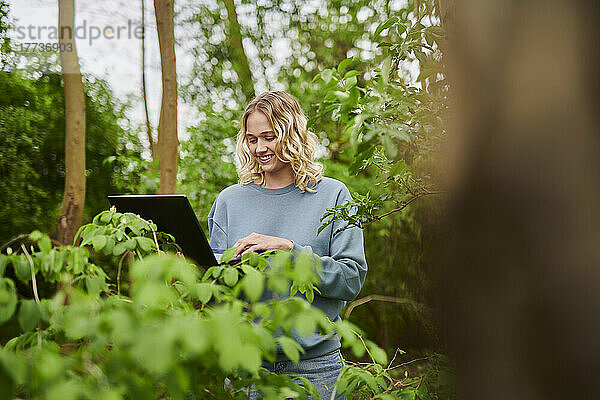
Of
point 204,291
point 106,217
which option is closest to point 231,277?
point 204,291

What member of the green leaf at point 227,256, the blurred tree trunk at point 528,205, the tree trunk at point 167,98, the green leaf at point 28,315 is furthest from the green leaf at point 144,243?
the tree trunk at point 167,98

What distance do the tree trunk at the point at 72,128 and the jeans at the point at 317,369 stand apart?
2651 mm

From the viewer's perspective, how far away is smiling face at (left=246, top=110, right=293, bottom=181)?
1481 millimetres

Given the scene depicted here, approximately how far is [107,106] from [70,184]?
0.94 metres

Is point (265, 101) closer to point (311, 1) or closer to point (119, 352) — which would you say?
point (119, 352)

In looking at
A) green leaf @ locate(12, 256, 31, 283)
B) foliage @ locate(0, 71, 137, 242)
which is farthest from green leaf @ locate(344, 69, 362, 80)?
foliage @ locate(0, 71, 137, 242)

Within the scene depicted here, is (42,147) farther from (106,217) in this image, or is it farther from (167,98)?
(106,217)

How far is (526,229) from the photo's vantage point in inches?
11.5

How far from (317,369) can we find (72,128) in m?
2.89

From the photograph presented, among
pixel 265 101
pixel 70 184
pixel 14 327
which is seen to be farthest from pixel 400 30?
pixel 70 184

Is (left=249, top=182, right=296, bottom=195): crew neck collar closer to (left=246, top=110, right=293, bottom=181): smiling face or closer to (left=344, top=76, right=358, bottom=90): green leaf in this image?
(left=246, top=110, right=293, bottom=181): smiling face

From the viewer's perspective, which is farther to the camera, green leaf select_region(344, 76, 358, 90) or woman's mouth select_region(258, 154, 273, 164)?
woman's mouth select_region(258, 154, 273, 164)

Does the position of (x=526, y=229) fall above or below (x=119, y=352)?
above

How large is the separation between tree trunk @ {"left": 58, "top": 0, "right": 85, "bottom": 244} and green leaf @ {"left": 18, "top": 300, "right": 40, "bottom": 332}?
3171 millimetres
